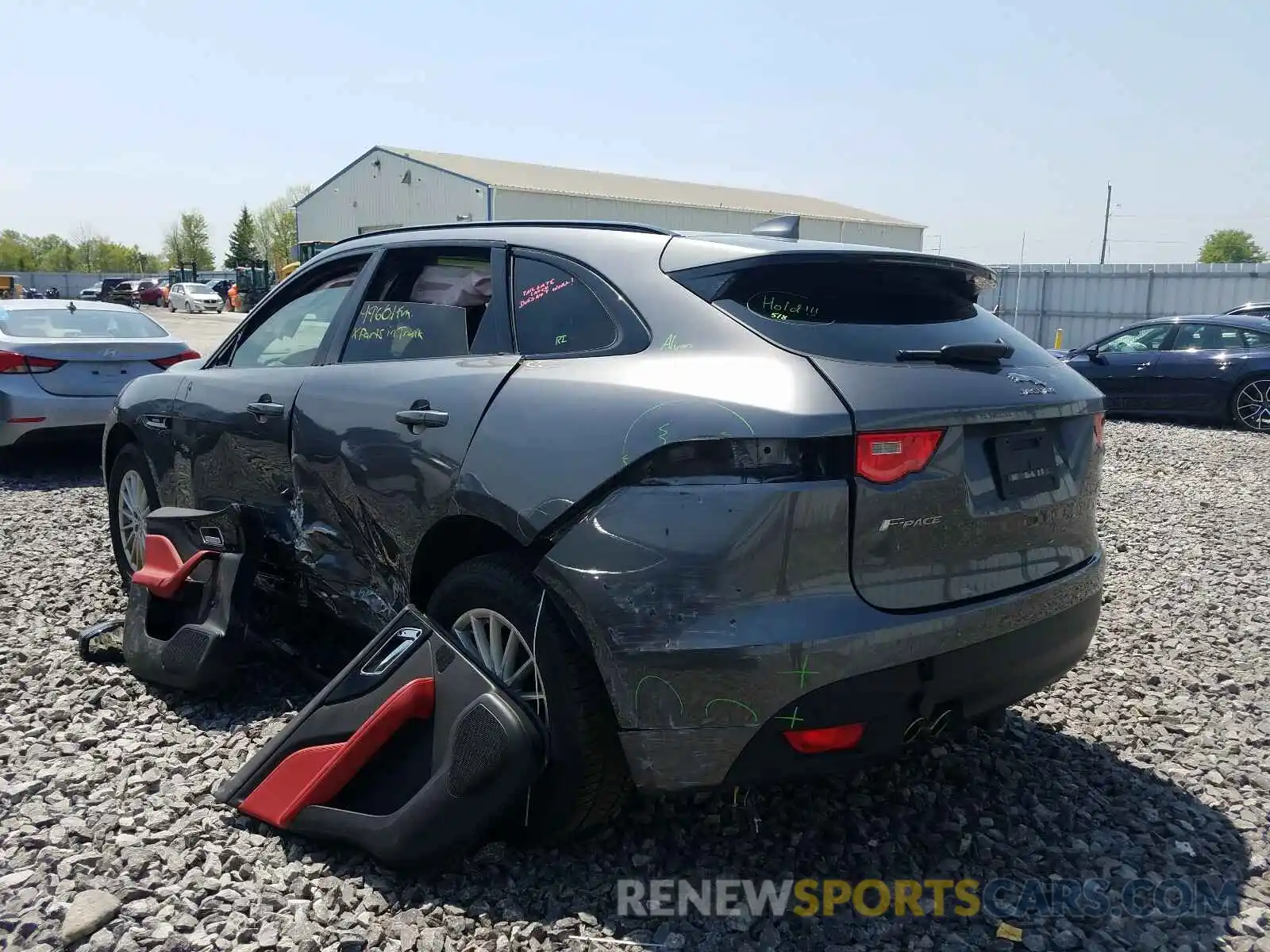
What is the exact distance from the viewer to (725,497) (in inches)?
90.4

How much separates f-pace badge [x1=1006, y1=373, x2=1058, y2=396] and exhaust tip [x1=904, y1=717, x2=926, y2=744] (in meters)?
0.92

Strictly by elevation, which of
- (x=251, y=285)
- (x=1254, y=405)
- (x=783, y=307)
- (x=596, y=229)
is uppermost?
(x=251, y=285)

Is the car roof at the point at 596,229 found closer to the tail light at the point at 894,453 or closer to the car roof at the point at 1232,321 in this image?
the tail light at the point at 894,453

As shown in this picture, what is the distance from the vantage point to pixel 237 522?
3.80 m

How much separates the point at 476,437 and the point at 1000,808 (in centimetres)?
195

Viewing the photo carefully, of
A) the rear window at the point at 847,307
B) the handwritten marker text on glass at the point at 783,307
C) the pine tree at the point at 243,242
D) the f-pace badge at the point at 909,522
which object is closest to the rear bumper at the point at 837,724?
the f-pace badge at the point at 909,522

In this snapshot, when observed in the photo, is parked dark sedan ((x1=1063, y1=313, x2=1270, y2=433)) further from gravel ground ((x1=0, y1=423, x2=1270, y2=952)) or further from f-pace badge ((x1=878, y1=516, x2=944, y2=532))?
f-pace badge ((x1=878, y1=516, x2=944, y2=532))

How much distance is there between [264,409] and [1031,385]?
2.72m

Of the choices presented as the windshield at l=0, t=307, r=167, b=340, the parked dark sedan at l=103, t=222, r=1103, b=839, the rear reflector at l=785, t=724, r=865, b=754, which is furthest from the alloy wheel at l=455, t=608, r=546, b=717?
the windshield at l=0, t=307, r=167, b=340

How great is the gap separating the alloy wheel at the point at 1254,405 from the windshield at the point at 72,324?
39.7 feet

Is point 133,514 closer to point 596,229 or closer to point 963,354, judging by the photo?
point 596,229

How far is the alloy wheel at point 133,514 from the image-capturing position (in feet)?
16.1

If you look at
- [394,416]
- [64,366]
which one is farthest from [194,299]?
[394,416]

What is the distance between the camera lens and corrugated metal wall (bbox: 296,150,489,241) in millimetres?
36031
